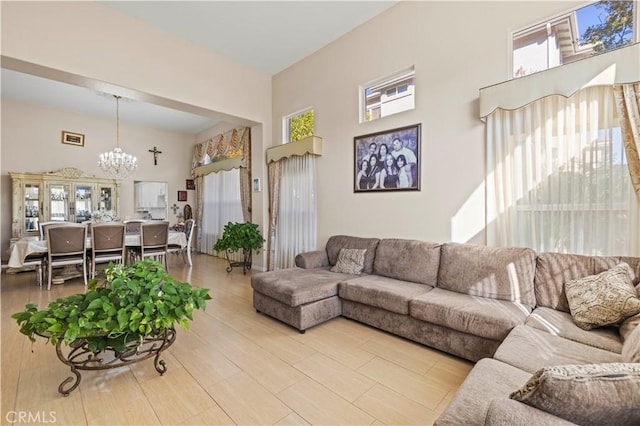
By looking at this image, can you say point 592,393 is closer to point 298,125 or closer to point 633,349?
point 633,349

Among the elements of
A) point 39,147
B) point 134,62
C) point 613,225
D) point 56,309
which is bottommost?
point 56,309

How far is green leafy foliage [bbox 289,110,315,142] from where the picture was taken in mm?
4547

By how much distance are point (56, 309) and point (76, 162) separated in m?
5.93

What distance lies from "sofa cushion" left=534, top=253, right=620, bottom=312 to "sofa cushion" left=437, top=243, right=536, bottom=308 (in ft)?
0.19

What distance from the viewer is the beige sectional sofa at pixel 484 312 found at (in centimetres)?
80

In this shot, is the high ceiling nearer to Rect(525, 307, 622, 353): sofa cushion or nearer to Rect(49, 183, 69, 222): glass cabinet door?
Rect(49, 183, 69, 222): glass cabinet door

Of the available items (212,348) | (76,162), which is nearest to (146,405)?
(212,348)

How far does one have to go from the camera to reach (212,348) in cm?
239

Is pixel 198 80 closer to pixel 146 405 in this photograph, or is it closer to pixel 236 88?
pixel 236 88

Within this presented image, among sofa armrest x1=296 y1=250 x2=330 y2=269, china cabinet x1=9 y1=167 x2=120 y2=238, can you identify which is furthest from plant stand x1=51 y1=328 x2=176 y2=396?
china cabinet x1=9 y1=167 x2=120 y2=238

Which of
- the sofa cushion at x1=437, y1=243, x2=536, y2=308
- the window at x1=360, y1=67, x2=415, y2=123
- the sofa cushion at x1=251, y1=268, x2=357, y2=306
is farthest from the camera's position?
the window at x1=360, y1=67, x2=415, y2=123

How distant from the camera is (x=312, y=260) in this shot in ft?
11.9

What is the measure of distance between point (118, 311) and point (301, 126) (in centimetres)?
378

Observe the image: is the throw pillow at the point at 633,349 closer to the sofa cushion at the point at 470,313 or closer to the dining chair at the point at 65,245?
the sofa cushion at the point at 470,313
